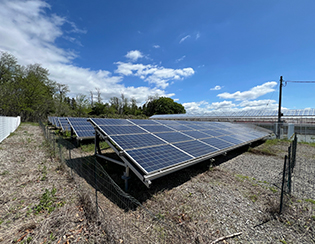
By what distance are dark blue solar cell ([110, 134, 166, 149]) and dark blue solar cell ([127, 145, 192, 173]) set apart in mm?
336

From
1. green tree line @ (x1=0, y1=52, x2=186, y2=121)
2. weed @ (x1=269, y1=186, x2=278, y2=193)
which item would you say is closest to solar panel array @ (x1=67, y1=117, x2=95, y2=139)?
weed @ (x1=269, y1=186, x2=278, y2=193)

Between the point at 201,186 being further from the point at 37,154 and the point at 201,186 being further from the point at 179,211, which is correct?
the point at 37,154

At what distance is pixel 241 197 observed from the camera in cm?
501

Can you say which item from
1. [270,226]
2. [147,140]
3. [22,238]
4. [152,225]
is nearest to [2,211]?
[22,238]

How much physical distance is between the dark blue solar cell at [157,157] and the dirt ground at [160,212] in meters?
1.16

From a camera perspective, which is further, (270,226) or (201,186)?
(201,186)

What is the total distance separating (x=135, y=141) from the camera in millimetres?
5816

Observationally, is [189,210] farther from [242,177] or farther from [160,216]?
[242,177]

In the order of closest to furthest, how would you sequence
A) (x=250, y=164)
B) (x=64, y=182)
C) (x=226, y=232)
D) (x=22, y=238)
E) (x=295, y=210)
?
(x=22, y=238), (x=226, y=232), (x=295, y=210), (x=64, y=182), (x=250, y=164)

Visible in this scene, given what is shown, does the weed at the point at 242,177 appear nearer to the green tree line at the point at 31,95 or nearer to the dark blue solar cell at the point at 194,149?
the dark blue solar cell at the point at 194,149

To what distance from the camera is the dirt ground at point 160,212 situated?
128 inches

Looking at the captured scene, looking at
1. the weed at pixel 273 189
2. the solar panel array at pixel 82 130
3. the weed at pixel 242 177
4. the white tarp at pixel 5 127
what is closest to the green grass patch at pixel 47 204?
the solar panel array at pixel 82 130

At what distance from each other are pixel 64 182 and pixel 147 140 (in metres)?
3.66

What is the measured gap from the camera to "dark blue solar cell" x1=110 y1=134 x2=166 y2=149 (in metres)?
5.30
